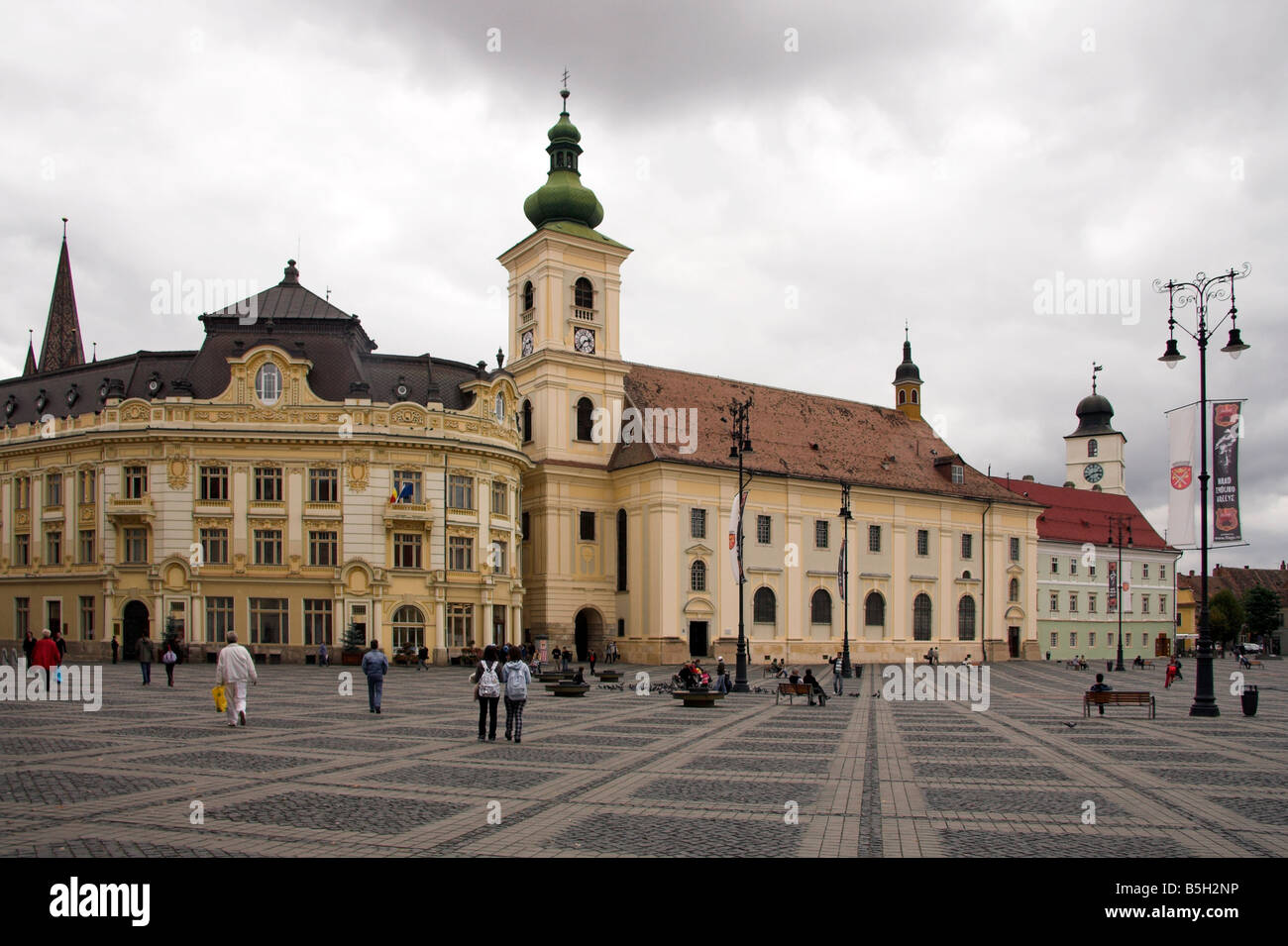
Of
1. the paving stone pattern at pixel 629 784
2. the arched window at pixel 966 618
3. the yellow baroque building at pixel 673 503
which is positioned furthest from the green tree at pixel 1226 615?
the paving stone pattern at pixel 629 784

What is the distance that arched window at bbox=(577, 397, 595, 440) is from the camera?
66.8m

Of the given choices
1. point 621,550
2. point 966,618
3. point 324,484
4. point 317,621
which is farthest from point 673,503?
point 966,618

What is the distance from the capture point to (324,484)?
53031 mm

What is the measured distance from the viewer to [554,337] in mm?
66062

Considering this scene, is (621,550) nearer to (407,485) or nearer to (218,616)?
(407,485)

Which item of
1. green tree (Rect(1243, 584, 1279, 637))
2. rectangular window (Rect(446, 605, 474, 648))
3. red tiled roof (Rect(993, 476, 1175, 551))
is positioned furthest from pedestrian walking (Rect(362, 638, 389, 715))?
green tree (Rect(1243, 584, 1279, 637))

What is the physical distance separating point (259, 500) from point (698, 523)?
25125 millimetres

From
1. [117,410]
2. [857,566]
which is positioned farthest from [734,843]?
[857,566]

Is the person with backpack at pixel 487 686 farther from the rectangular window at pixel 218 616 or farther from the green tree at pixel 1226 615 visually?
the green tree at pixel 1226 615

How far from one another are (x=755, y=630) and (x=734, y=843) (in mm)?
55681

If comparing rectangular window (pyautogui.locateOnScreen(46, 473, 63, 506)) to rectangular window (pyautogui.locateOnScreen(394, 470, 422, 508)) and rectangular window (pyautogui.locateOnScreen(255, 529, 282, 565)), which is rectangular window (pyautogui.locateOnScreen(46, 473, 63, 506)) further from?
rectangular window (pyautogui.locateOnScreen(394, 470, 422, 508))

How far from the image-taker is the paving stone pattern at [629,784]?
36.6 feet

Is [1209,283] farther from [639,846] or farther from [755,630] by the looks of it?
[755,630]

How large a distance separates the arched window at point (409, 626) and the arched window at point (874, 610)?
103 ft
